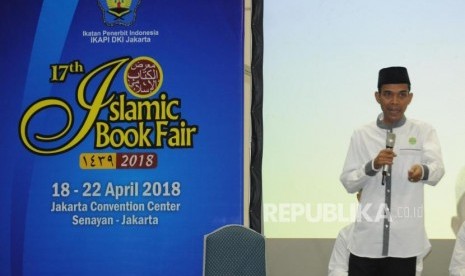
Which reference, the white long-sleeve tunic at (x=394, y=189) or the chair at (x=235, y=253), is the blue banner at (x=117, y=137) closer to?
the chair at (x=235, y=253)

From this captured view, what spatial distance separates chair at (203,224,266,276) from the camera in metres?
4.09

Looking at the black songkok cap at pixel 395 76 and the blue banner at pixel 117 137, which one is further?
the blue banner at pixel 117 137

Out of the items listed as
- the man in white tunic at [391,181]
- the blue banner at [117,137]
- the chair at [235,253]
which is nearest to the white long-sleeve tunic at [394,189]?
the man in white tunic at [391,181]

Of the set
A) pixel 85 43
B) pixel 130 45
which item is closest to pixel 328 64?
pixel 130 45

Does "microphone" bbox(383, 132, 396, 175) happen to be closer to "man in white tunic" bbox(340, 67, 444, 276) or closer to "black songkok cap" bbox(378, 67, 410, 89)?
"man in white tunic" bbox(340, 67, 444, 276)

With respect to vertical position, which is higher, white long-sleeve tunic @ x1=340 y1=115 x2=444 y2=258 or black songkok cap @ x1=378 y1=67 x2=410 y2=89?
black songkok cap @ x1=378 y1=67 x2=410 y2=89

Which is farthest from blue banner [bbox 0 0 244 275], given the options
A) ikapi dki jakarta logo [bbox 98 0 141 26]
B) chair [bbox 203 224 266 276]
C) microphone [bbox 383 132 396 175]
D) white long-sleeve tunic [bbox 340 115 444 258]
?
microphone [bbox 383 132 396 175]

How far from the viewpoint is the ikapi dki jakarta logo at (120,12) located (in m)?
4.68

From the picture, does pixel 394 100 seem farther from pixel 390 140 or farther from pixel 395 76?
pixel 390 140

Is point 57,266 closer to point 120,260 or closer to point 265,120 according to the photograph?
point 120,260

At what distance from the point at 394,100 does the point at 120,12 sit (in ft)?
6.72

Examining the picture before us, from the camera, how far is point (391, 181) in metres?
3.61

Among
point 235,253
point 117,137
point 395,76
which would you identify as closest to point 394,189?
point 395,76

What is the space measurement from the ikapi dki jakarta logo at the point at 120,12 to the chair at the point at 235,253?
1594 millimetres
